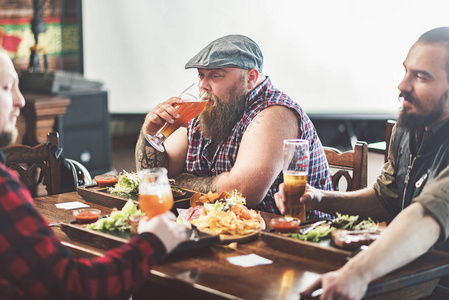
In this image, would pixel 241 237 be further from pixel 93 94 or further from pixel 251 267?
pixel 93 94

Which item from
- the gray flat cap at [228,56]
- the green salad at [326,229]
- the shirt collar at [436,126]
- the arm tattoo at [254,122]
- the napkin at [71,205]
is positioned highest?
the gray flat cap at [228,56]

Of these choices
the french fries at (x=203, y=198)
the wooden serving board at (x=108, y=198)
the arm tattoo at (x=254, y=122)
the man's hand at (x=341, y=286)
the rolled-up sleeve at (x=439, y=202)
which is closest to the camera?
the man's hand at (x=341, y=286)

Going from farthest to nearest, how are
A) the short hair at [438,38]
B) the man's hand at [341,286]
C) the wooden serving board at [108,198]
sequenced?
the wooden serving board at [108,198] → the short hair at [438,38] → the man's hand at [341,286]

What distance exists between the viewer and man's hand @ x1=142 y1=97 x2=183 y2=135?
106 inches

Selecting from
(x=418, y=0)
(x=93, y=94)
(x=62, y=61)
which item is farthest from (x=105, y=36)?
(x=418, y=0)

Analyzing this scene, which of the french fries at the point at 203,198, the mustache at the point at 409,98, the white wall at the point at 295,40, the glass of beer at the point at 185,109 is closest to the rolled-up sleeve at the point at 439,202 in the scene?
the mustache at the point at 409,98

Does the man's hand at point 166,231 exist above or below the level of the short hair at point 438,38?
below

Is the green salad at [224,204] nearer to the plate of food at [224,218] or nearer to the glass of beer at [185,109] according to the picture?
the plate of food at [224,218]

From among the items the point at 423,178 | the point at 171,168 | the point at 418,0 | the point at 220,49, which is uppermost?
the point at 418,0

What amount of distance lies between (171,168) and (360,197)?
1084 mm

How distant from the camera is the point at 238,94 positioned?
285cm

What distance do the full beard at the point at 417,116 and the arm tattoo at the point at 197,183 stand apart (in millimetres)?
905

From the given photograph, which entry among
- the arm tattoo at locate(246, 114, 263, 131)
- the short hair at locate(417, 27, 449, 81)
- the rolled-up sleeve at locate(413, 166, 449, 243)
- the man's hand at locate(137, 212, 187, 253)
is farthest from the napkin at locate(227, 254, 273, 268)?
the arm tattoo at locate(246, 114, 263, 131)

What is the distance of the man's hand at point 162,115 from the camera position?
269cm
